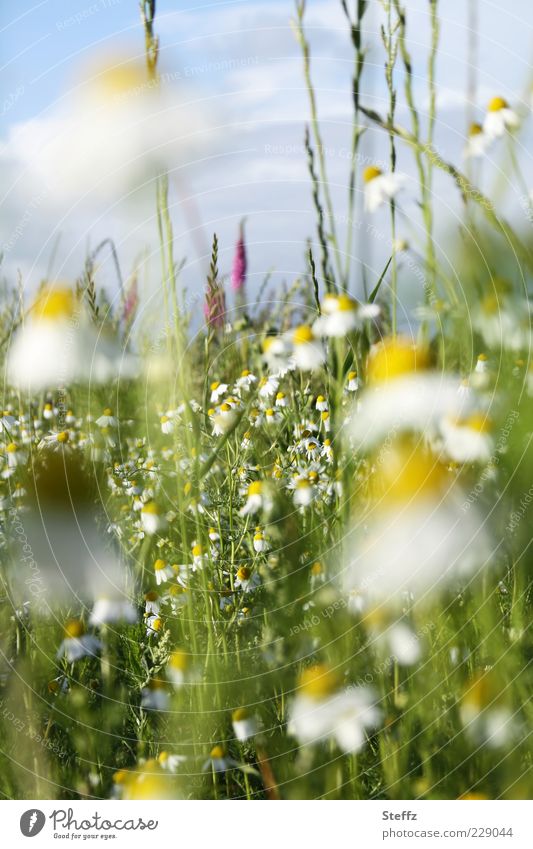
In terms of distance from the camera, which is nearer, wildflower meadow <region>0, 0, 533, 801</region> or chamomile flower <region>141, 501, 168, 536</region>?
wildflower meadow <region>0, 0, 533, 801</region>

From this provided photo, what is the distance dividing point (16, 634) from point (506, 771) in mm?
541

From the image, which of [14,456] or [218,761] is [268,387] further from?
[218,761]

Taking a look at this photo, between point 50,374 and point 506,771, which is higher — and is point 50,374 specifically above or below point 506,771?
above

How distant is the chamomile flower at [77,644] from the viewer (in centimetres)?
78

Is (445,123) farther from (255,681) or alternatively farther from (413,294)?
(255,681)

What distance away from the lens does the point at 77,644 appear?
0.78 m

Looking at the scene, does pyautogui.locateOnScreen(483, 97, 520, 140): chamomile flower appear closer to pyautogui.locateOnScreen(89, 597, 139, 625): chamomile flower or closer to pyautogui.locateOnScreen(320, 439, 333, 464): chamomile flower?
pyautogui.locateOnScreen(320, 439, 333, 464): chamomile flower

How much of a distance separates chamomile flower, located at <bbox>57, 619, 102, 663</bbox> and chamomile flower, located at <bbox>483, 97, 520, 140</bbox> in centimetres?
70

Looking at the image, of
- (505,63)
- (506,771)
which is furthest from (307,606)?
(505,63)

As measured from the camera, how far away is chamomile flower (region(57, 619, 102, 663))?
782mm

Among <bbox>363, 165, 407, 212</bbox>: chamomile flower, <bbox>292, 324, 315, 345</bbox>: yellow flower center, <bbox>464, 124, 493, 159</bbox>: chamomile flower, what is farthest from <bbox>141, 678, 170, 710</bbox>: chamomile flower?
<bbox>464, 124, 493, 159</bbox>: chamomile flower

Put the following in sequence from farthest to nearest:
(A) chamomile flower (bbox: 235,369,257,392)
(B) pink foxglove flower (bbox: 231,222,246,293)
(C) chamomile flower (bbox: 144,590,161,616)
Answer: (A) chamomile flower (bbox: 235,369,257,392), (B) pink foxglove flower (bbox: 231,222,246,293), (C) chamomile flower (bbox: 144,590,161,616)

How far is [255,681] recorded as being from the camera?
2.45 ft
